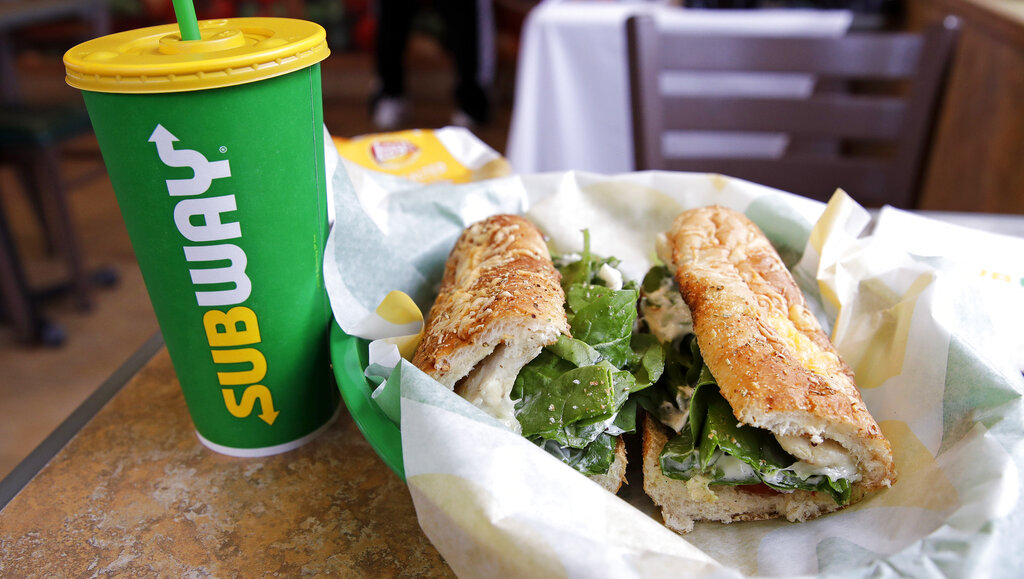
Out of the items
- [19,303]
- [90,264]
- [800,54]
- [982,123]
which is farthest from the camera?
[90,264]

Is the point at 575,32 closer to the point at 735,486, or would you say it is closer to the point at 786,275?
the point at 786,275

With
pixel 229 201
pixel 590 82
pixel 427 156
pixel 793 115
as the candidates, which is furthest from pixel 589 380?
pixel 590 82

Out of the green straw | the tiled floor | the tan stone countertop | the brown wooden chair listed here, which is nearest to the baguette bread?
the tan stone countertop

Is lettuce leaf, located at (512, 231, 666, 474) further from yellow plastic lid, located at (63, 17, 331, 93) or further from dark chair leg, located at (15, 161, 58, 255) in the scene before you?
dark chair leg, located at (15, 161, 58, 255)

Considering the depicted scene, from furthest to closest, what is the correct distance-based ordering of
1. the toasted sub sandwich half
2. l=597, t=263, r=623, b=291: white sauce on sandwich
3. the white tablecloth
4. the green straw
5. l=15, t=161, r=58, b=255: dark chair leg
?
l=15, t=161, r=58, b=255: dark chair leg → the white tablecloth → l=597, t=263, r=623, b=291: white sauce on sandwich → the toasted sub sandwich half → the green straw

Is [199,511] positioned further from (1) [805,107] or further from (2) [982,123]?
(2) [982,123]

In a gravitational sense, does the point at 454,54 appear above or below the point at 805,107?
below

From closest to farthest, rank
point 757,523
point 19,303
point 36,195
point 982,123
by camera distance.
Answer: point 757,523
point 982,123
point 19,303
point 36,195

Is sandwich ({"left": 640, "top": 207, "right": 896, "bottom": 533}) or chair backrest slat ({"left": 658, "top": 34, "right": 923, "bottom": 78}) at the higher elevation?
chair backrest slat ({"left": 658, "top": 34, "right": 923, "bottom": 78})
